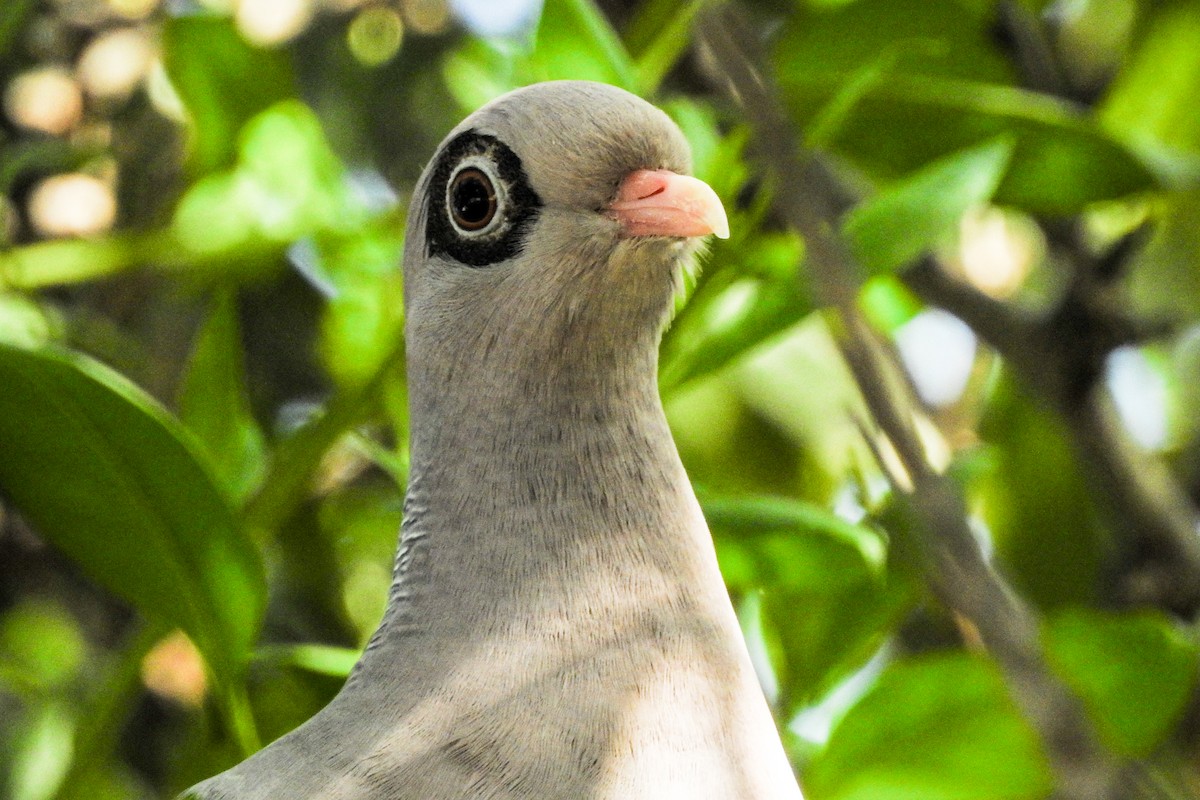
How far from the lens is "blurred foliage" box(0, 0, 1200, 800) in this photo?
1253 millimetres

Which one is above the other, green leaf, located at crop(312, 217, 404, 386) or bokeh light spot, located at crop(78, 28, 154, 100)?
bokeh light spot, located at crop(78, 28, 154, 100)

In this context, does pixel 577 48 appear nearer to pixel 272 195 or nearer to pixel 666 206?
pixel 666 206

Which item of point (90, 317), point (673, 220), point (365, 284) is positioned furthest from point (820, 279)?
point (90, 317)

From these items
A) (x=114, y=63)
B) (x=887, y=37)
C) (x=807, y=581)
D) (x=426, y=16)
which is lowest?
(x=807, y=581)

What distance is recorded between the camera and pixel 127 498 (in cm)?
114

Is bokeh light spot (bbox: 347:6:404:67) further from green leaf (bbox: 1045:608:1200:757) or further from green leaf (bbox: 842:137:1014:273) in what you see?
green leaf (bbox: 1045:608:1200:757)

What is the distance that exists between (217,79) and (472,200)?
0.76 metres

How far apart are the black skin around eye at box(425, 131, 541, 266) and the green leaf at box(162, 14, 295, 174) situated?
65 cm

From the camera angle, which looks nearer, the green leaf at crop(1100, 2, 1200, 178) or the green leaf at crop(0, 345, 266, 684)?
the green leaf at crop(0, 345, 266, 684)

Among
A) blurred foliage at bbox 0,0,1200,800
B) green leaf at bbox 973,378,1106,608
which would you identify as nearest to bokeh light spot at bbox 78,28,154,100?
blurred foliage at bbox 0,0,1200,800

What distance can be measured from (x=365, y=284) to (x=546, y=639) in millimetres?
859

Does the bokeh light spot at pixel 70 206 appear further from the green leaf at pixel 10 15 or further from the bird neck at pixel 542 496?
the bird neck at pixel 542 496

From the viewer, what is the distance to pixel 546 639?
1.03m

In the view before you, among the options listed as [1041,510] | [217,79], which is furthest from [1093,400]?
[217,79]
